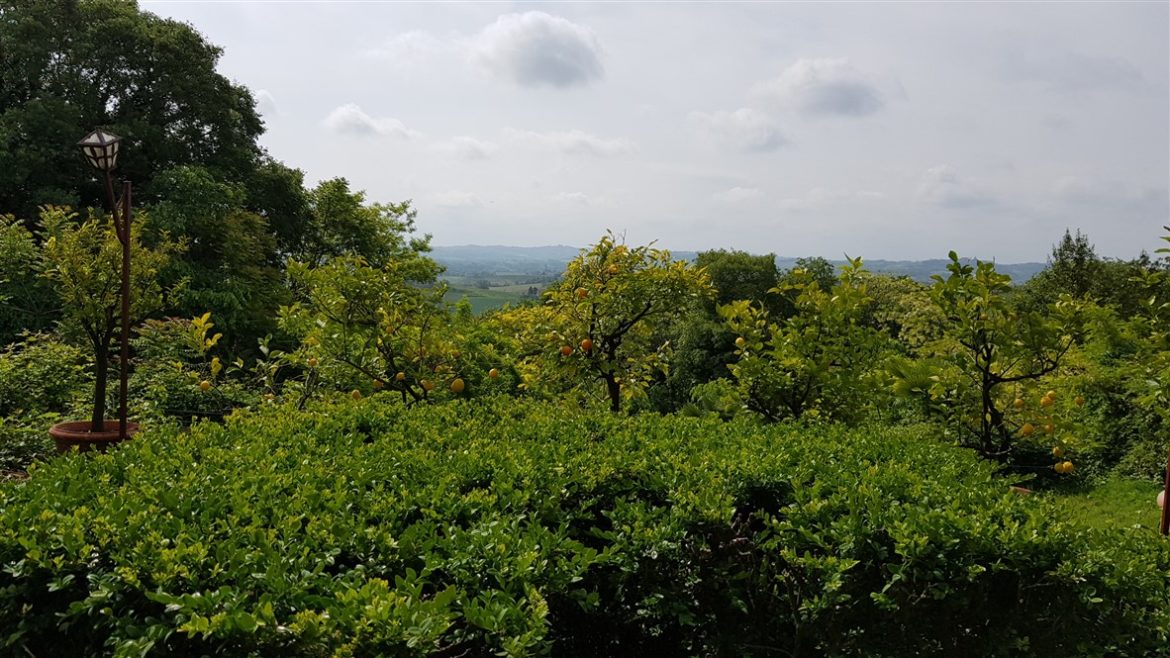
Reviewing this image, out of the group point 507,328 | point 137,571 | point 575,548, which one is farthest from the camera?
point 507,328

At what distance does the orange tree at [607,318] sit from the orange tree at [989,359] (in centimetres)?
178

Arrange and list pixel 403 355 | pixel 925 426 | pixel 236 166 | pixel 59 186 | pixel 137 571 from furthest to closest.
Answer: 1. pixel 236 166
2. pixel 59 186
3. pixel 403 355
4. pixel 925 426
5. pixel 137 571

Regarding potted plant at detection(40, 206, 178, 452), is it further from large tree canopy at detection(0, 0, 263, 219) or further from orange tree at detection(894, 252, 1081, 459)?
large tree canopy at detection(0, 0, 263, 219)

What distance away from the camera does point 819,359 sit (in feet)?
15.2

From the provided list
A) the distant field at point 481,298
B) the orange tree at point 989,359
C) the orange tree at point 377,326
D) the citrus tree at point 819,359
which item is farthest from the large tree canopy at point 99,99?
the orange tree at point 989,359

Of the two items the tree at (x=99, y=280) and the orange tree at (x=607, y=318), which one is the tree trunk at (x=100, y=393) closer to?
the tree at (x=99, y=280)

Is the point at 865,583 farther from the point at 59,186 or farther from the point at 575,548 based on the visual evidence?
the point at 59,186

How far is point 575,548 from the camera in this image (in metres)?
1.96

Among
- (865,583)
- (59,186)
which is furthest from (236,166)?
(865,583)

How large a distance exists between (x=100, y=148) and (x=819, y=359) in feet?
18.9

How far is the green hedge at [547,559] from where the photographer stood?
1.64 meters

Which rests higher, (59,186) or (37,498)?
(59,186)

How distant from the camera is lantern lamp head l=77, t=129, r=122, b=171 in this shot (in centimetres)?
536

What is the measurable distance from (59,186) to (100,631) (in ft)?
58.4
